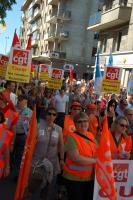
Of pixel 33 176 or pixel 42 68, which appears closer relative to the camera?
pixel 33 176

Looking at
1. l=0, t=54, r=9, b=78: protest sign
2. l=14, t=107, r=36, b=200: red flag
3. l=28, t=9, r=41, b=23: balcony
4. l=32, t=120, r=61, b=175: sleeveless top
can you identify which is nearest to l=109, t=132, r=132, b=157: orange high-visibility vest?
l=32, t=120, r=61, b=175: sleeveless top

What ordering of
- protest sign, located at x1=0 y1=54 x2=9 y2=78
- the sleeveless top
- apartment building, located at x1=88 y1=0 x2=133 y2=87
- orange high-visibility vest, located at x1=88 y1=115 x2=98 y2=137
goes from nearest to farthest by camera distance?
1. the sleeveless top
2. orange high-visibility vest, located at x1=88 y1=115 x2=98 y2=137
3. protest sign, located at x1=0 y1=54 x2=9 y2=78
4. apartment building, located at x1=88 y1=0 x2=133 y2=87

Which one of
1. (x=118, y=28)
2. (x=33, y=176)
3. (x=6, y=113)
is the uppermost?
(x=118, y=28)

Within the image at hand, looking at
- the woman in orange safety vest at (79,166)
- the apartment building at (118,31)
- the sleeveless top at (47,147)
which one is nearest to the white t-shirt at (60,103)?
the sleeveless top at (47,147)

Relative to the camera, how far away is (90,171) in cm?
544

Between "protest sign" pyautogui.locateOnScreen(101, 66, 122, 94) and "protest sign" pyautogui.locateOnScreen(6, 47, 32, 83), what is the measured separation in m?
2.60

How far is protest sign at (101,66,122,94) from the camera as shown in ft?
43.3

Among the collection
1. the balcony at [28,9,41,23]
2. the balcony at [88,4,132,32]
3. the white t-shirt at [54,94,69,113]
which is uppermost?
the balcony at [28,9,41,23]

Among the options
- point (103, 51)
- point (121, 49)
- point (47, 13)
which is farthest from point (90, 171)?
point (47, 13)

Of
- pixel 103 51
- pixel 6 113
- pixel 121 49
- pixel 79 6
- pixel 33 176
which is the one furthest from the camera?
pixel 79 6

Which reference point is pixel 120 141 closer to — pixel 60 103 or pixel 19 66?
pixel 19 66

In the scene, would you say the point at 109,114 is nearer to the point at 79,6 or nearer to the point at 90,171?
the point at 90,171

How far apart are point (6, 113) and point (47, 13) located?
66.1m

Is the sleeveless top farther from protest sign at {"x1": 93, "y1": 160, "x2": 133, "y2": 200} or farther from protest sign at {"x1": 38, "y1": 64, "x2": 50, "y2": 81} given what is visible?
protest sign at {"x1": 38, "y1": 64, "x2": 50, "y2": 81}
